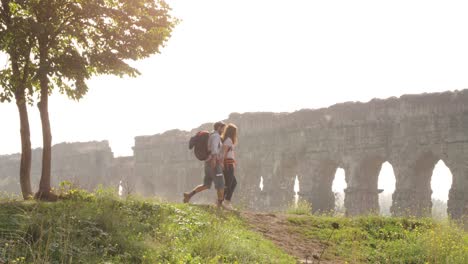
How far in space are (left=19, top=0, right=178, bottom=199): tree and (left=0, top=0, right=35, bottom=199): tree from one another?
25 centimetres

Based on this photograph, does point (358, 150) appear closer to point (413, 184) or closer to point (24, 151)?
point (413, 184)

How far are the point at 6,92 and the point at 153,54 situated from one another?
294cm

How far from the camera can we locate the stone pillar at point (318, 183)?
24938 mm

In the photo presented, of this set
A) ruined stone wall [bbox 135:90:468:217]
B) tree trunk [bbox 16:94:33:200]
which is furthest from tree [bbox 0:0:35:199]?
ruined stone wall [bbox 135:90:468:217]

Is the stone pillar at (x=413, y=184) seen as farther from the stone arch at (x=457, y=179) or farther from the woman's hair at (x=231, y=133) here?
the woman's hair at (x=231, y=133)

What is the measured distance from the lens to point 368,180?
77.6ft

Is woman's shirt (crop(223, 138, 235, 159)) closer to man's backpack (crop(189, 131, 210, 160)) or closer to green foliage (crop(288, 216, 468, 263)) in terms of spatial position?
man's backpack (crop(189, 131, 210, 160))

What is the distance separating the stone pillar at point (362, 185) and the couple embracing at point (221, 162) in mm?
12821

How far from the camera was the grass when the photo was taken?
5.67 meters

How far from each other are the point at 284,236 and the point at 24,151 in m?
5.15

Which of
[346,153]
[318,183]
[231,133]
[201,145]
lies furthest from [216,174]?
[318,183]

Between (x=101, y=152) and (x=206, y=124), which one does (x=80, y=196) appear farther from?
(x=101, y=152)

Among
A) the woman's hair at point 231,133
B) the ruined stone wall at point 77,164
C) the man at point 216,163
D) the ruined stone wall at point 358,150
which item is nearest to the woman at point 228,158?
the woman's hair at point 231,133

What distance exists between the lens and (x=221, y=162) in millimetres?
10156
